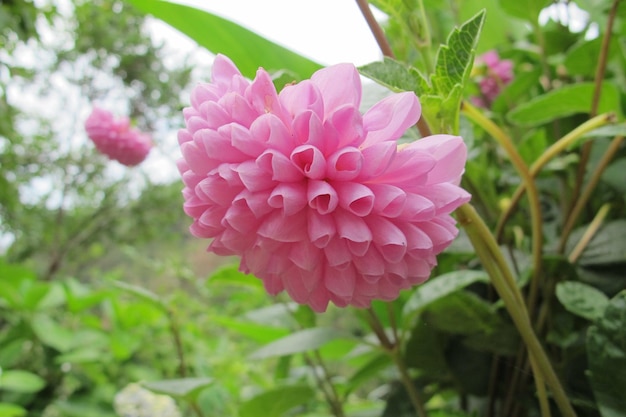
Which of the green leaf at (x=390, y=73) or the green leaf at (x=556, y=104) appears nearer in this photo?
the green leaf at (x=390, y=73)

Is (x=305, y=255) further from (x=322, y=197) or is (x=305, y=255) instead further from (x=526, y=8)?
(x=526, y=8)

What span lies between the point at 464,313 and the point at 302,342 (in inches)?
4.7

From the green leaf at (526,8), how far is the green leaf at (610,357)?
30 cm

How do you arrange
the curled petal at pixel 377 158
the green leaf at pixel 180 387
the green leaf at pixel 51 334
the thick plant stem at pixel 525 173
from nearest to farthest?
the curled petal at pixel 377 158
the thick plant stem at pixel 525 173
the green leaf at pixel 180 387
the green leaf at pixel 51 334

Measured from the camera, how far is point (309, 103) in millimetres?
197

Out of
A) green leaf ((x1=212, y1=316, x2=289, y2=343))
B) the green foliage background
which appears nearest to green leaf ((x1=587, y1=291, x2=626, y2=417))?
the green foliage background

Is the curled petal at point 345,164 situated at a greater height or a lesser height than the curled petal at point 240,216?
greater

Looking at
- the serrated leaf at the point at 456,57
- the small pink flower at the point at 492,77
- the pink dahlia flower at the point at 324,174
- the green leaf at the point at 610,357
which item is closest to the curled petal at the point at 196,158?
the pink dahlia flower at the point at 324,174

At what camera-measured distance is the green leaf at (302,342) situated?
1.27ft

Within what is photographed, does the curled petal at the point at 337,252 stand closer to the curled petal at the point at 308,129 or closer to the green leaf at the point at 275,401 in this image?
the curled petal at the point at 308,129

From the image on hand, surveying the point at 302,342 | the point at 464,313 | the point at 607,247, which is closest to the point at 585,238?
the point at 607,247

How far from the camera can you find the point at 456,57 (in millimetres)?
242

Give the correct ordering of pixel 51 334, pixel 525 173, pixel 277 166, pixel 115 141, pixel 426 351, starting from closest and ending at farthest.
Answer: pixel 277 166, pixel 525 173, pixel 426 351, pixel 115 141, pixel 51 334

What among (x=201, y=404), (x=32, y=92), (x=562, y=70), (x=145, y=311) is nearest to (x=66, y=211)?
(x=32, y=92)
